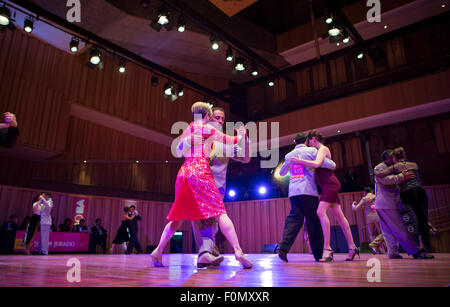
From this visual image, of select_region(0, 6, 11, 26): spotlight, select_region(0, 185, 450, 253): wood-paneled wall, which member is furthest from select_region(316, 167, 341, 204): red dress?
select_region(0, 6, 11, 26): spotlight

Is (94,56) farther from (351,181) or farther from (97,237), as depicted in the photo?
(351,181)

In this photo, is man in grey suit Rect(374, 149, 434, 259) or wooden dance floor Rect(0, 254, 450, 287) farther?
man in grey suit Rect(374, 149, 434, 259)

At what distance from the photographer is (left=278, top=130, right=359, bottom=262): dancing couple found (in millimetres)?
3240

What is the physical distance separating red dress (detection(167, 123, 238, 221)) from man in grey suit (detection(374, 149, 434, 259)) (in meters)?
2.43

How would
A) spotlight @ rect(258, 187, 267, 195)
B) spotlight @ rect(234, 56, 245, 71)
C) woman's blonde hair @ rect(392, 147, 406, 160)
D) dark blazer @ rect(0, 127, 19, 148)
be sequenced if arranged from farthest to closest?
spotlight @ rect(258, 187, 267, 195) → spotlight @ rect(234, 56, 245, 71) → woman's blonde hair @ rect(392, 147, 406, 160) → dark blazer @ rect(0, 127, 19, 148)

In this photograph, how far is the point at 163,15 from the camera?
685 centimetres

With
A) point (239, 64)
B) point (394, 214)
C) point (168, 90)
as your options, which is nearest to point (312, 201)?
point (394, 214)

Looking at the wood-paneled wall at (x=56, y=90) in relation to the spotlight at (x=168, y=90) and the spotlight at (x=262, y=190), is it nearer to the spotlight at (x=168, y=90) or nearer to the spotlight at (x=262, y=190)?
the spotlight at (x=168, y=90)

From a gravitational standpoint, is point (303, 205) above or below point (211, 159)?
below

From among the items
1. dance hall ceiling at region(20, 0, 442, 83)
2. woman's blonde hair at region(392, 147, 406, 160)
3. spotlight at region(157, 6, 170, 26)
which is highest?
dance hall ceiling at region(20, 0, 442, 83)

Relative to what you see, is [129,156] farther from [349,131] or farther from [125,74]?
[349,131]

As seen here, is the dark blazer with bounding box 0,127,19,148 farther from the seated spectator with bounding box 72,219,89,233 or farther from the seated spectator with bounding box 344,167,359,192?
the seated spectator with bounding box 344,167,359,192

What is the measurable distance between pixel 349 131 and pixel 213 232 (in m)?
8.84

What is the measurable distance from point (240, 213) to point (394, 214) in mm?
9520
